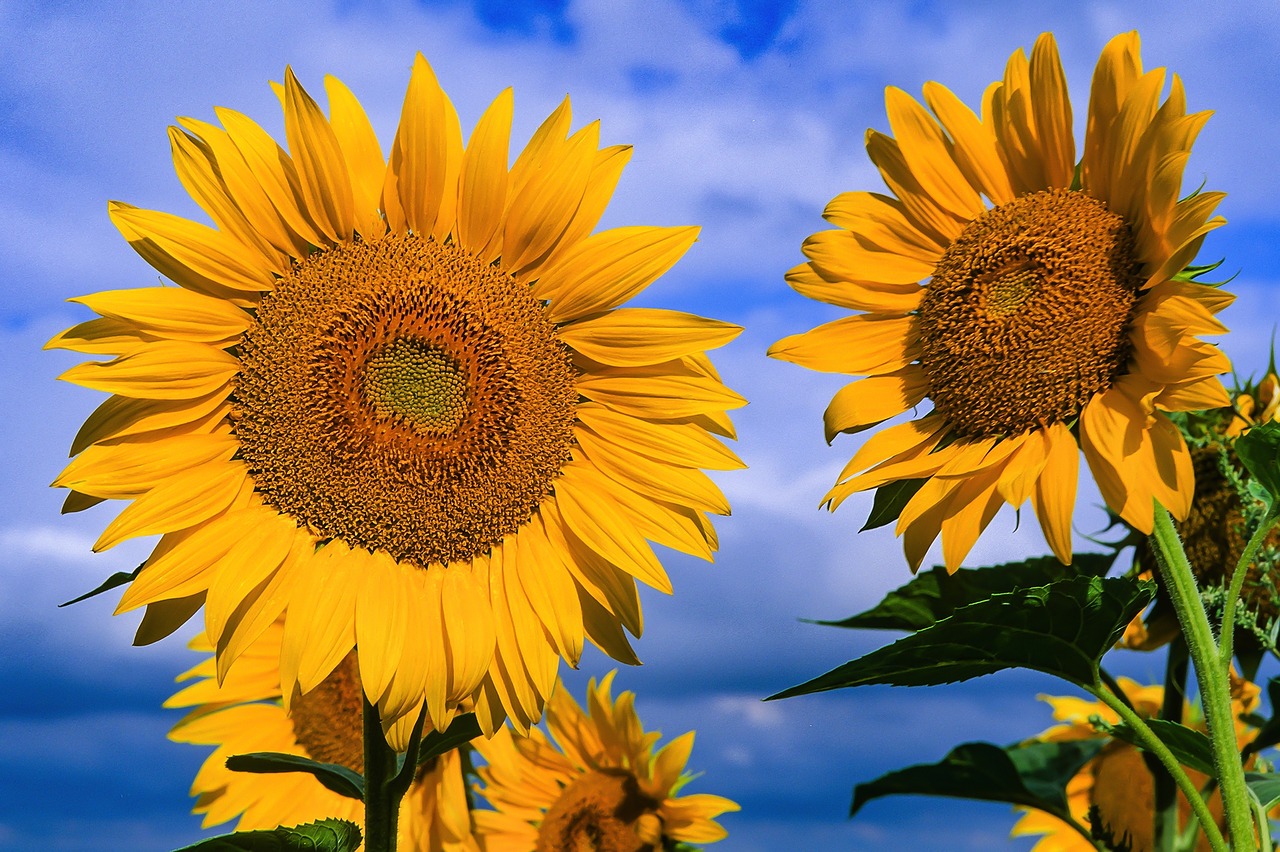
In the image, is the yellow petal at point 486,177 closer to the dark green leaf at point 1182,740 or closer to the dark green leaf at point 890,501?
the dark green leaf at point 890,501

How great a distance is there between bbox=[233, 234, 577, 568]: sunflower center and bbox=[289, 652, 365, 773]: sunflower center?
130cm

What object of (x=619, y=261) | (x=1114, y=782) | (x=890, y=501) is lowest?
(x=1114, y=782)

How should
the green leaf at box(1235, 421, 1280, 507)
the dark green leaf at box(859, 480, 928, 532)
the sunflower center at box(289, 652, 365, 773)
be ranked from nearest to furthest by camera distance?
1. the green leaf at box(1235, 421, 1280, 507)
2. the dark green leaf at box(859, 480, 928, 532)
3. the sunflower center at box(289, 652, 365, 773)

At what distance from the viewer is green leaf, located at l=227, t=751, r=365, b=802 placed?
225 centimetres

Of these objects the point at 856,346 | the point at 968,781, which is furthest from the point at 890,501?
the point at 968,781

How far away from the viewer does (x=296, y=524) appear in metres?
2.50

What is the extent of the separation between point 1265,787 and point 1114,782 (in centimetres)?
125

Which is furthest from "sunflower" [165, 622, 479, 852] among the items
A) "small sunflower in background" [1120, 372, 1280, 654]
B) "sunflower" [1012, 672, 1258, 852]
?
"small sunflower in background" [1120, 372, 1280, 654]

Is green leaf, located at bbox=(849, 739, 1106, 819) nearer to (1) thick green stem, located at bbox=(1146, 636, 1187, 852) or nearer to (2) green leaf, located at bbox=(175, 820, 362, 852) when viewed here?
(1) thick green stem, located at bbox=(1146, 636, 1187, 852)

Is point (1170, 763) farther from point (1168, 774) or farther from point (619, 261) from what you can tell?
point (619, 261)

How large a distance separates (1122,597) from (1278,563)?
1385 millimetres

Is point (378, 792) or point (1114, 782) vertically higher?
point (378, 792)

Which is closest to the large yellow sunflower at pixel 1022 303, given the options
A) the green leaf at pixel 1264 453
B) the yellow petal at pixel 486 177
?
the green leaf at pixel 1264 453

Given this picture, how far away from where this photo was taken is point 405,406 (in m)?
2.58
